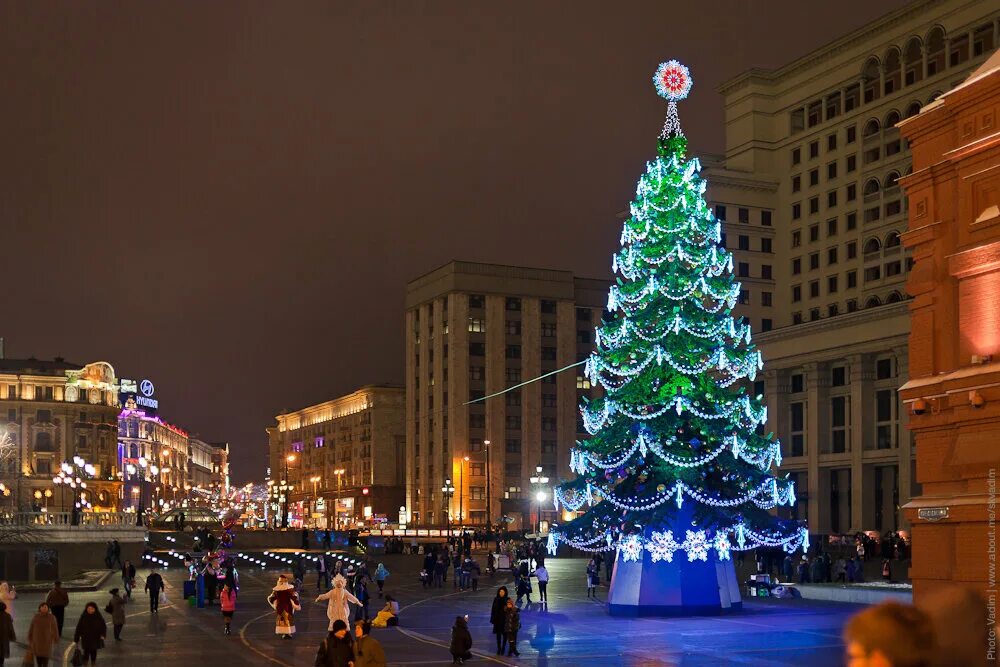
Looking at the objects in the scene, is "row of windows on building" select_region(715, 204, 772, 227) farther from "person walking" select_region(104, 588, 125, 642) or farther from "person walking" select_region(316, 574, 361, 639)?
"person walking" select_region(316, 574, 361, 639)

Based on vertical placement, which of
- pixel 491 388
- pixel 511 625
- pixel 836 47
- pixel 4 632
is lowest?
pixel 511 625

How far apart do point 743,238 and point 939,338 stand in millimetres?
67028

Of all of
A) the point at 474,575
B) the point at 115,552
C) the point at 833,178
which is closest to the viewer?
the point at 474,575

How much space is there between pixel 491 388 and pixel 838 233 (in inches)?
1873

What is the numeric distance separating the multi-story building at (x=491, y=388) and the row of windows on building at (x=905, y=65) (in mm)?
44964

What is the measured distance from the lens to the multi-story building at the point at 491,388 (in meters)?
126

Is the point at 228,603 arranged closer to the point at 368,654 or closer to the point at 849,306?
the point at 368,654

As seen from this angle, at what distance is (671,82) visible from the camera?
41062 mm

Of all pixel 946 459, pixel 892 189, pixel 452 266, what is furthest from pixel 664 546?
pixel 452 266

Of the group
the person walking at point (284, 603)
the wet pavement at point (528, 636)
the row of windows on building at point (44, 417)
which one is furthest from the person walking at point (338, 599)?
the row of windows on building at point (44, 417)

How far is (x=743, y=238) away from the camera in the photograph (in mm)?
93875

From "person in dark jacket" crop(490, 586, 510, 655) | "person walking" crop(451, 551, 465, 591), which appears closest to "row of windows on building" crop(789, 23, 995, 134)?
"person walking" crop(451, 551, 465, 591)

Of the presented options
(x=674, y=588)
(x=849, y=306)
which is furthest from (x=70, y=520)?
(x=674, y=588)

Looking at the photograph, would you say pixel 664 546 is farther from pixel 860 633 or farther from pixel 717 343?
pixel 860 633
